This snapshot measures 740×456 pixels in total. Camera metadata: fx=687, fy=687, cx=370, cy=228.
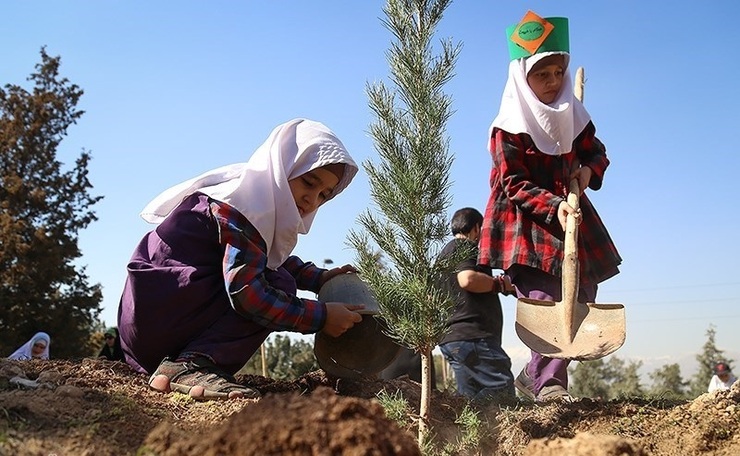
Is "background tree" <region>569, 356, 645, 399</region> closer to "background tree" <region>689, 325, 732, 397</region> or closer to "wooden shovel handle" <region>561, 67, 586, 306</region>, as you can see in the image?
"background tree" <region>689, 325, 732, 397</region>

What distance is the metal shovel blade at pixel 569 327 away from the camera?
4.05 meters

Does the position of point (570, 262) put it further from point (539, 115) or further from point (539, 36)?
point (539, 36)

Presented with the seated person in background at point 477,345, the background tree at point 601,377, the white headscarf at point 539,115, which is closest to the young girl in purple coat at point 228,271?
the white headscarf at point 539,115

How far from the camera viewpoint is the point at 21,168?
22812 millimetres

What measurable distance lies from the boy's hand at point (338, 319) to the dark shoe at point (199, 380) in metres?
0.55

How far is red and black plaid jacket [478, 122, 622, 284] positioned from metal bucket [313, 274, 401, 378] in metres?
0.94

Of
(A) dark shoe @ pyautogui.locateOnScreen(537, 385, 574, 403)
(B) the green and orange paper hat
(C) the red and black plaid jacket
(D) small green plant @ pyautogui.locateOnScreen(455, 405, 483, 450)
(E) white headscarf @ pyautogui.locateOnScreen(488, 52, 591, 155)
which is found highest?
(B) the green and orange paper hat

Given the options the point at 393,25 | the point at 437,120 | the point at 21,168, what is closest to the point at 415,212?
the point at 437,120

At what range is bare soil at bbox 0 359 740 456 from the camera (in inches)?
69.6

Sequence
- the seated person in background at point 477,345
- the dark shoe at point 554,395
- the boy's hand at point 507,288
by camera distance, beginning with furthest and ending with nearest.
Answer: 1. the seated person in background at point 477,345
2. the boy's hand at point 507,288
3. the dark shoe at point 554,395

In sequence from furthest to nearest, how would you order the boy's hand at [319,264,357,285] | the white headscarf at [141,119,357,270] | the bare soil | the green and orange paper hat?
the green and orange paper hat
the boy's hand at [319,264,357,285]
the white headscarf at [141,119,357,270]
the bare soil

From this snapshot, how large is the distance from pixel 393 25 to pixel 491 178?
51.0 inches

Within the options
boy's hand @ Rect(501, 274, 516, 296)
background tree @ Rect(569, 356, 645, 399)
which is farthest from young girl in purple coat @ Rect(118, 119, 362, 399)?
background tree @ Rect(569, 356, 645, 399)

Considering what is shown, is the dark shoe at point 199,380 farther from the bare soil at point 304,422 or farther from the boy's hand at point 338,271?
the boy's hand at point 338,271
